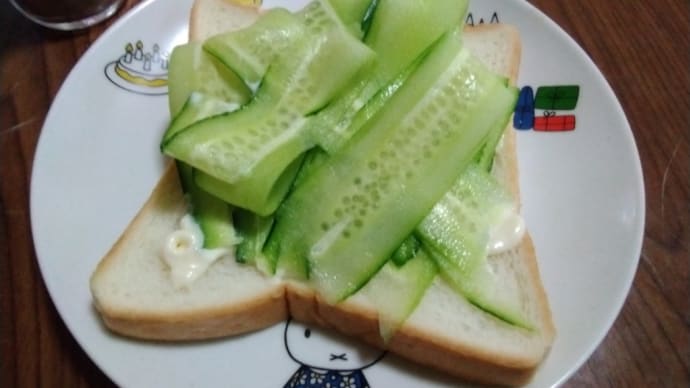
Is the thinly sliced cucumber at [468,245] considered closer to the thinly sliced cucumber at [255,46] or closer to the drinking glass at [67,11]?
the thinly sliced cucumber at [255,46]

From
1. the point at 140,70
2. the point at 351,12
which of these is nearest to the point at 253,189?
the point at 351,12

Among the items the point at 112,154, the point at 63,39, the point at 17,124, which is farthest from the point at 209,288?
the point at 63,39

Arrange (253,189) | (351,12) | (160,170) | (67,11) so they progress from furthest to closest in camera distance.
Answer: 1. (67,11)
2. (160,170)
3. (351,12)
4. (253,189)

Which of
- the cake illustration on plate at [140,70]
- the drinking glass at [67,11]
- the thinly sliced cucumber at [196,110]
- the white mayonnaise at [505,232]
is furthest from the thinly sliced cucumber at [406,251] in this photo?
the drinking glass at [67,11]

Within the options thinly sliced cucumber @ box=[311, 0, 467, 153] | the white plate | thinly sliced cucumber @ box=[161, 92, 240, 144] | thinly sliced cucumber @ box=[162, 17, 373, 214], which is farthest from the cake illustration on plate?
thinly sliced cucumber @ box=[311, 0, 467, 153]

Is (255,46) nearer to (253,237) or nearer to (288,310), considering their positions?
(253,237)

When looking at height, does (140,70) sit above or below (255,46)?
below

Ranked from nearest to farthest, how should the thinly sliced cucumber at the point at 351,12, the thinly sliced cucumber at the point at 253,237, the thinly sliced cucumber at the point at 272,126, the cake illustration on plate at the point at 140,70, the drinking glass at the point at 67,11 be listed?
the thinly sliced cucumber at the point at 272,126 → the thinly sliced cucumber at the point at 253,237 → the thinly sliced cucumber at the point at 351,12 → the cake illustration on plate at the point at 140,70 → the drinking glass at the point at 67,11
